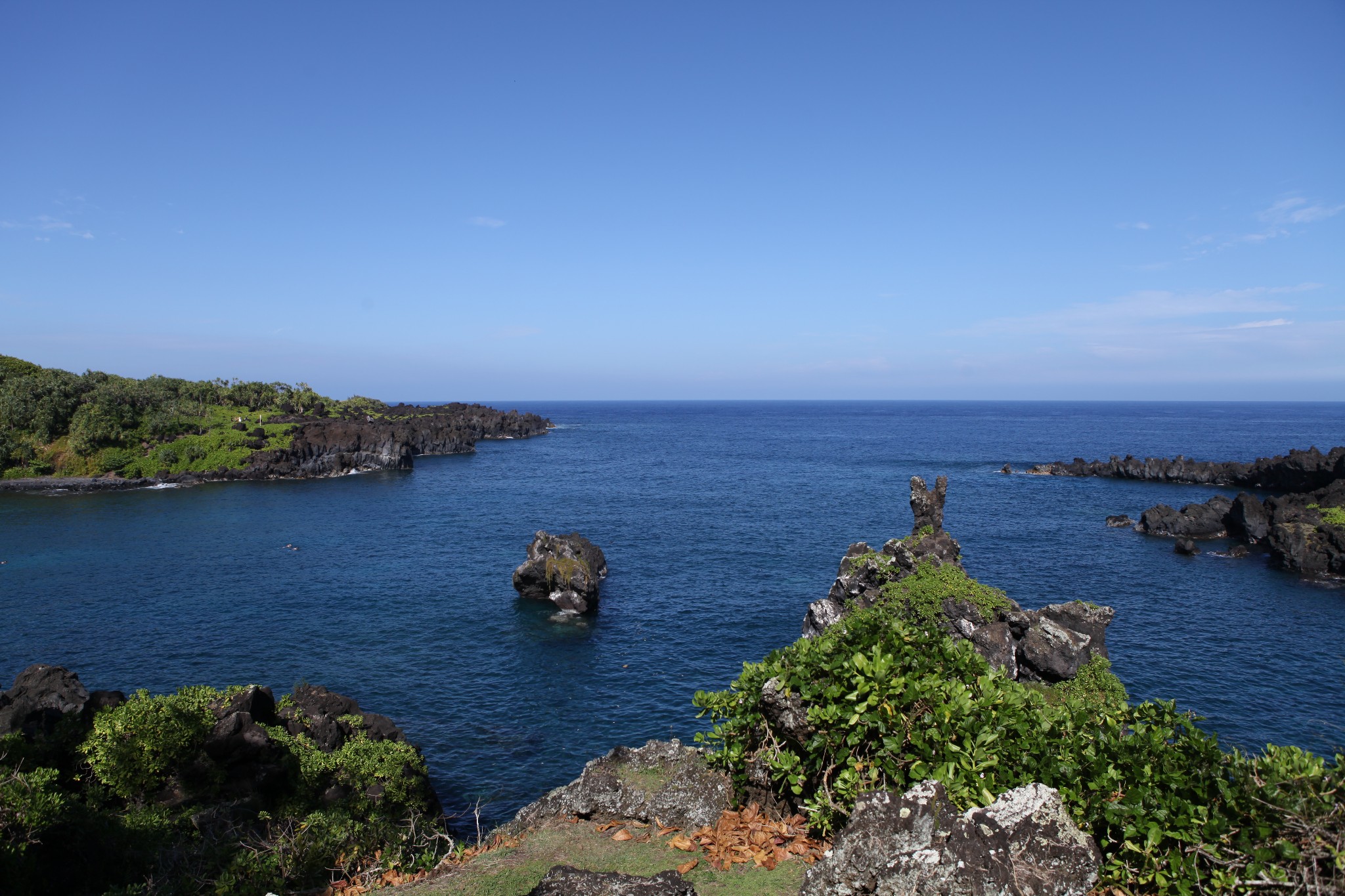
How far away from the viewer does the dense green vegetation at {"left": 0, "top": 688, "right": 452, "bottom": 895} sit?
49.7 ft

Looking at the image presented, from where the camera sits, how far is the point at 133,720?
1995cm

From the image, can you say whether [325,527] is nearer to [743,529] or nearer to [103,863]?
[743,529]

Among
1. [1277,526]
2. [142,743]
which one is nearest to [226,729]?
[142,743]

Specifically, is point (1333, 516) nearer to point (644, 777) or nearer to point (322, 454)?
point (644, 777)

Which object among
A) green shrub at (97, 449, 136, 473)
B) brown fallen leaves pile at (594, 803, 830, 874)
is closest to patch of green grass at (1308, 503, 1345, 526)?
brown fallen leaves pile at (594, 803, 830, 874)

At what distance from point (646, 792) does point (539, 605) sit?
1420 inches

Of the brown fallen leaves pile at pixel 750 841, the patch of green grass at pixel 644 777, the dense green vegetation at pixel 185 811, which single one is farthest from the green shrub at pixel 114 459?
the brown fallen leaves pile at pixel 750 841

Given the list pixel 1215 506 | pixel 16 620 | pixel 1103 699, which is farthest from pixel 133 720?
pixel 1215 506

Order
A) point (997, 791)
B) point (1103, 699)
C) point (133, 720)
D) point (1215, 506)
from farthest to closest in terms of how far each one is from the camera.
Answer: point (1215, 506) < point (1103, 699) < point (133, 720) < point (997, 791)

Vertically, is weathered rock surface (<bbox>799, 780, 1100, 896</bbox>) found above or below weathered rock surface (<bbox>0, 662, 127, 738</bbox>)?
above

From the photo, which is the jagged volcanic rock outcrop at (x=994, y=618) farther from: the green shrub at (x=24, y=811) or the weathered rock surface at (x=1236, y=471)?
the weathered rock surface at (x=1236, y=471)

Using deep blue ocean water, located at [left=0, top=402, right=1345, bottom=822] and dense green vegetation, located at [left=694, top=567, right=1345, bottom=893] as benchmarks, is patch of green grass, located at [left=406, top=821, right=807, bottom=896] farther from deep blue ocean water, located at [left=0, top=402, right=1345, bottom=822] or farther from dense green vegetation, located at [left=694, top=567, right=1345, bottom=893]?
deep blue ocean water, located at [left=0, top=402, right=1345, bottom=822]

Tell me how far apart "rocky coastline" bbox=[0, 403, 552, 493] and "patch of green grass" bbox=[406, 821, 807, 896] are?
111 metres

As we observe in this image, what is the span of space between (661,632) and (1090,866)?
37.3 meters
